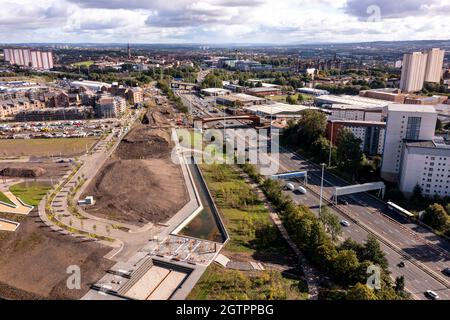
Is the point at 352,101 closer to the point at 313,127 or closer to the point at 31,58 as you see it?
the point at 313,127

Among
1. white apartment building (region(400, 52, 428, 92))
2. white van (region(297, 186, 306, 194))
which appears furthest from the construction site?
white apartment building (region(400, 52, 428, 92))

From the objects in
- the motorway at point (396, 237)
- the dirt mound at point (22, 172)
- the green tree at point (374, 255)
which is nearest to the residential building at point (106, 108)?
the dirt mound at point (22, 172)

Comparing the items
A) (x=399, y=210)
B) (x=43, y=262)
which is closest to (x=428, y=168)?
(x=399, y=210)

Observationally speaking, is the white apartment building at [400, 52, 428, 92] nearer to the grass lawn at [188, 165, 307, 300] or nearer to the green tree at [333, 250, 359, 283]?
the grass lawn at [188, 165, 307, 300]

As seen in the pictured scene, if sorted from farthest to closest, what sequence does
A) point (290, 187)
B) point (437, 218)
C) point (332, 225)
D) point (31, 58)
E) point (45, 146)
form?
1. point (31, 58)
2. point (45, 146)
3. point (290, 187)
4. point (437, 218)
5. point (332, 225)

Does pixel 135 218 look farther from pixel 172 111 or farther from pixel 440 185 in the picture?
pixel 172 111

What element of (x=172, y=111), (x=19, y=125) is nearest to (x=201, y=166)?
(x=172, y=111)
